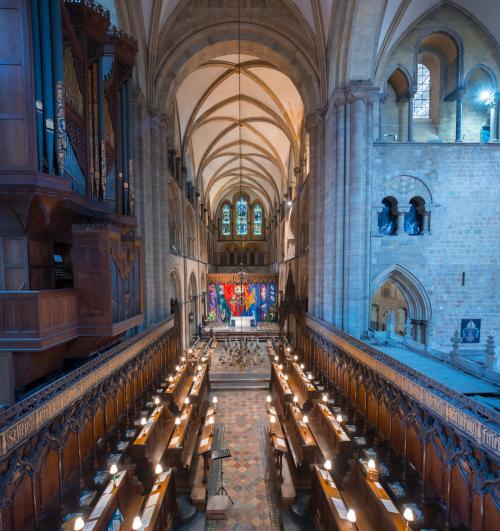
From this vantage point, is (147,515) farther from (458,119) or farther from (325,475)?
(458,119)

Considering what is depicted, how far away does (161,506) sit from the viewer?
508 centimetres

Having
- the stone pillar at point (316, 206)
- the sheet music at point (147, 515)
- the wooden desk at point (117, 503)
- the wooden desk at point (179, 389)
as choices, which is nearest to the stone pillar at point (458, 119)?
the stone pillar at point (316, 206)

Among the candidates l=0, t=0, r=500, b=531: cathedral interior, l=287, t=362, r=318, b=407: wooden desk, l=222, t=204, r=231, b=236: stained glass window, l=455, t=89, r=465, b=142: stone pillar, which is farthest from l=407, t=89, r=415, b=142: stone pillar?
l=222, t=204, r=231, b=236: stained glass window

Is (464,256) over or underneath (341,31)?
underneath

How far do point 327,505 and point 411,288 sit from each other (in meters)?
8.54

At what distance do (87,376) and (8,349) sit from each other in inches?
71.3

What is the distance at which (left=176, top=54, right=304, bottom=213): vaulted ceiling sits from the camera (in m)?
15.5

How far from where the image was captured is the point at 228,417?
10000 mm

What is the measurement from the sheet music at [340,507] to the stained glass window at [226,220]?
34741 millimetres

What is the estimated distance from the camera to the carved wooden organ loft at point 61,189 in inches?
177

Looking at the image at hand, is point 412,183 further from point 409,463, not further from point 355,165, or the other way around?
point 409,463

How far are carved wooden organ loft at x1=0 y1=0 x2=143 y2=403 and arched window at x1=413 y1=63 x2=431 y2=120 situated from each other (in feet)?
35.6

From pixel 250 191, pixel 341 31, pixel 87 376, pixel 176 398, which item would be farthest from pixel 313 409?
pixel 250 191

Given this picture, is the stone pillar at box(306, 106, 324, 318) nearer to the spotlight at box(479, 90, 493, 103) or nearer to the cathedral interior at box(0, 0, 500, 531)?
the cathedral interior at box(0, 0, 500, 531)
